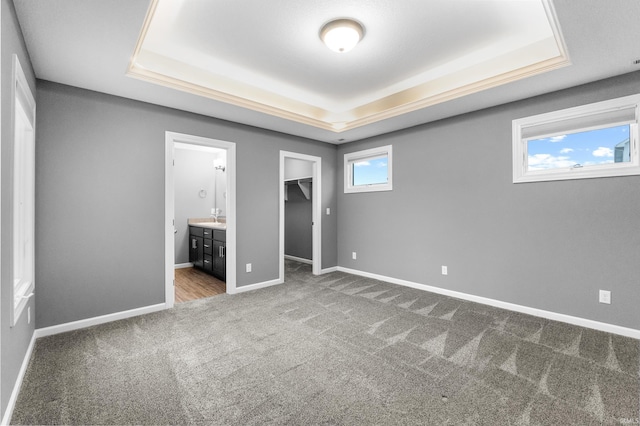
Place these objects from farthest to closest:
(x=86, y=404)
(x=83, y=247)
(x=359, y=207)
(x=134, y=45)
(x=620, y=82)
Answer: (x=359, y=207) → (x=83, y=247) → (x=620, y=82) → (x=134, y=45) → (x=86, y=404)

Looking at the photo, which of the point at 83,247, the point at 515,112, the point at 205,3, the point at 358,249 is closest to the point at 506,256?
the point at 515,112

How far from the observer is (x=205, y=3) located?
2311 mm

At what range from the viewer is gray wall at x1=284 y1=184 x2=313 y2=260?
6.28m

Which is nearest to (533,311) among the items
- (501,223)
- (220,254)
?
(501,223)

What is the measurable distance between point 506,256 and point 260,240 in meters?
3.32

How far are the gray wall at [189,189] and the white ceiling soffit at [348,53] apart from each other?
3081 mm

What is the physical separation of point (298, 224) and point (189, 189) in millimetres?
2477

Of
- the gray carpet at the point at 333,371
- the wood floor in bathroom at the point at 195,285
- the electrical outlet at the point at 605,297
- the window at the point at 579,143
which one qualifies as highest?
the window at the point at 579,143

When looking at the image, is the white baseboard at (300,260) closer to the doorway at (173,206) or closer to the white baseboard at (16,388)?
the doorway at (173,206)

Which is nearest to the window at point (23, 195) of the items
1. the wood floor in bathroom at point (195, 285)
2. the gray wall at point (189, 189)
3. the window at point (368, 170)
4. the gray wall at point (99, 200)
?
the gray wall at point (99, 200)

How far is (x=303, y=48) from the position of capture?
2959 mm

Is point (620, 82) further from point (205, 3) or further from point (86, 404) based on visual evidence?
point (86, 404)

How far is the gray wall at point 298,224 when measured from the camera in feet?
20.6

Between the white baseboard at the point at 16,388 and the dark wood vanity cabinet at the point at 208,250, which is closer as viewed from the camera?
the white baseboard at the point at 16,388
